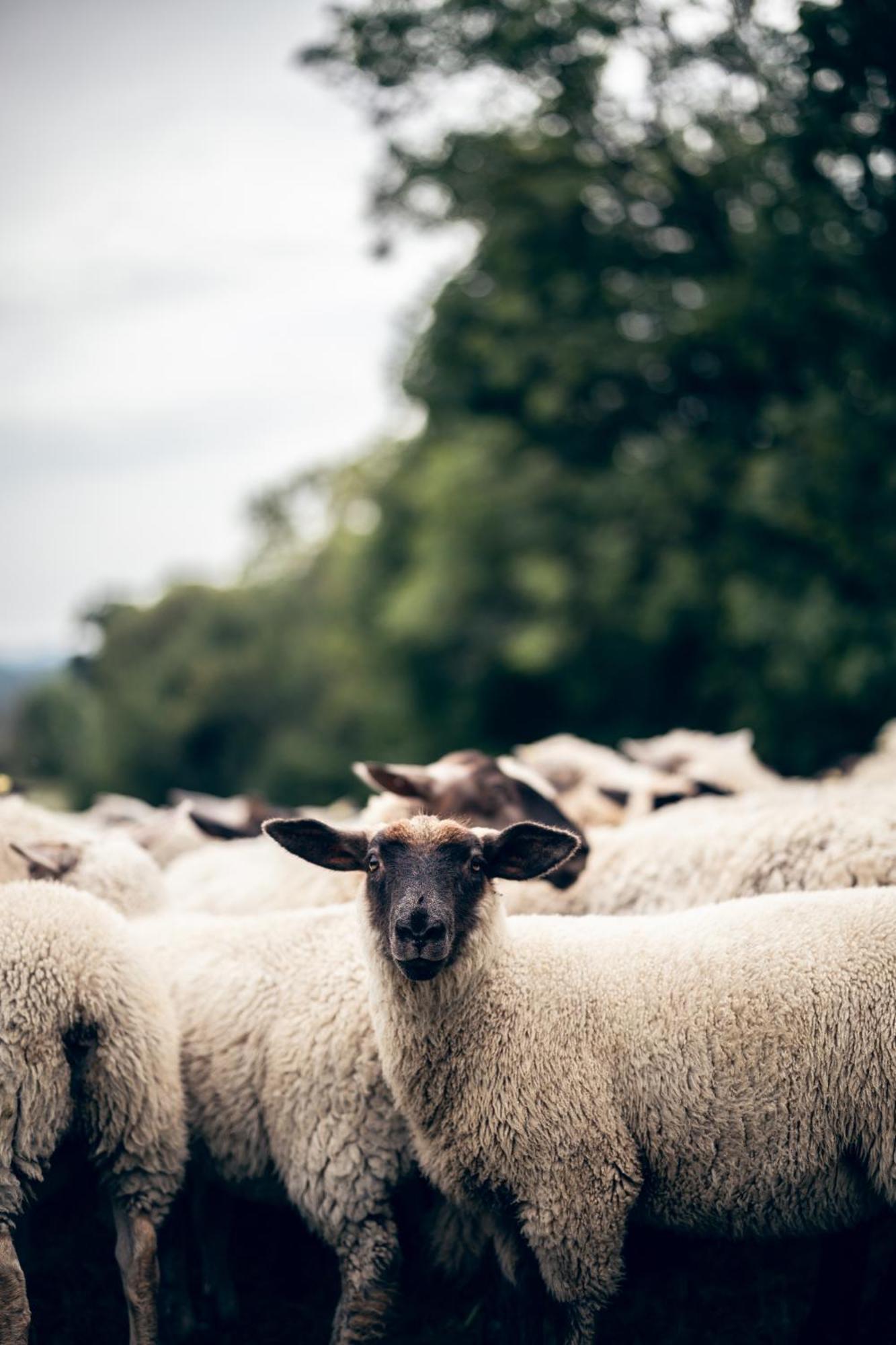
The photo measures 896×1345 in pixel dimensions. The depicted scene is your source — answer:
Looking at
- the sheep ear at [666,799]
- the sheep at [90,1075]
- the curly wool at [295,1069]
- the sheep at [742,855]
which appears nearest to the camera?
the sheep at [90,1075]

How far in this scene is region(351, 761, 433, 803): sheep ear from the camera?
20.3ft

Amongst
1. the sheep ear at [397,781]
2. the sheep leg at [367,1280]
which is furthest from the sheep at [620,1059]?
the sheep ear at [397,781]

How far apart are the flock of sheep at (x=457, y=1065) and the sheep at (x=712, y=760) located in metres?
2.60

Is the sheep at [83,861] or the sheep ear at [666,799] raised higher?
the sheep ear at [666,799]

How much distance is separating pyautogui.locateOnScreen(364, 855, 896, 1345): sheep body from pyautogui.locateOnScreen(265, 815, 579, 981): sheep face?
140 millimetres

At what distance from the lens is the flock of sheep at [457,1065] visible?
4023 millimetres

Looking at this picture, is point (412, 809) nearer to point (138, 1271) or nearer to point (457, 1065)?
point (457, 1065)

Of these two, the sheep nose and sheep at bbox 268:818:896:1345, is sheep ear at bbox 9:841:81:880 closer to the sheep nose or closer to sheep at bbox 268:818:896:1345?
sheep at bbox 268:818:896:1345

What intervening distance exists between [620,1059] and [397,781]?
7.62 ft

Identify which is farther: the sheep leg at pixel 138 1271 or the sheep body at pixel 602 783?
the sheep body at pixel 602 783

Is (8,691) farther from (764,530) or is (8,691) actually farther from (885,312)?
(885,312)

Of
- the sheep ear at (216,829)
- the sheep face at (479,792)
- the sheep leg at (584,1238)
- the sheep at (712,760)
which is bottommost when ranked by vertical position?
the sheep leg at (584,1238)

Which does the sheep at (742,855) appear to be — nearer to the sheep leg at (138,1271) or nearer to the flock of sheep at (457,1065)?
the flock of sheep at (457,1065)

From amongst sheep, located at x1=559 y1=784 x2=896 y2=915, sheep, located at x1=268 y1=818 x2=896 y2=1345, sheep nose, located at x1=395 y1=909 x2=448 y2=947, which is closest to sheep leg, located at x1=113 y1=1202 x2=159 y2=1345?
sheep, located at x1=268 y1=818 x2=896 y2=1345
